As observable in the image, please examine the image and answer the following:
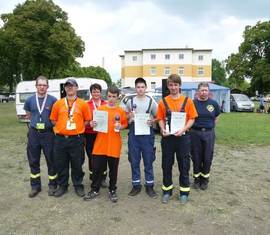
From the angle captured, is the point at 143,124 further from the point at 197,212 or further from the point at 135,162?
the point at 197,212

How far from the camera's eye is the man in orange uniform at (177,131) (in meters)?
5.49

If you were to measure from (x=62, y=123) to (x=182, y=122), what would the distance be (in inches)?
73.0

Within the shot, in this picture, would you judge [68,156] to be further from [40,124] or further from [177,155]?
[177,155]

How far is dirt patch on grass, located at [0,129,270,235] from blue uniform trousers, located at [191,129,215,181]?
39cm

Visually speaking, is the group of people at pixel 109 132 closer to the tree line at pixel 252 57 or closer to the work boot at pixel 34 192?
the work boot at pixel 34 192

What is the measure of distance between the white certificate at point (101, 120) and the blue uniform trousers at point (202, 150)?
62.9 inches

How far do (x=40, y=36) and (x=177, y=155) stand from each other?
29.9m

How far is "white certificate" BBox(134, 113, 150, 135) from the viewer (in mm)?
5762

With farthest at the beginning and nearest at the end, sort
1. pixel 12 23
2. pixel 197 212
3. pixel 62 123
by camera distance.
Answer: pixel 12 23 < pixel 62 123 < pixel 197 212

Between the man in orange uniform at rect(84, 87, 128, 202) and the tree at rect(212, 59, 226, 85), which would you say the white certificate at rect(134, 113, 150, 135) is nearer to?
the man in orange uniform at rect(84, 87, 128, 202)

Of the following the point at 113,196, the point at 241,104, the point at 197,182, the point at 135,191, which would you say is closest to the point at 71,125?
the point at 113,196

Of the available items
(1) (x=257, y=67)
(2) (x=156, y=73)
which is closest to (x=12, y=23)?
(1) (x=257, y=67)

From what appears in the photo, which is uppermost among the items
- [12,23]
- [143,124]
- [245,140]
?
[12,23]

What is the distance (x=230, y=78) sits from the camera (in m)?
50.6
